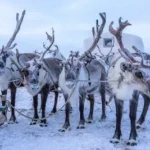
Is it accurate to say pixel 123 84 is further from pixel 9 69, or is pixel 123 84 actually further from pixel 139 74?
pixel 9 69

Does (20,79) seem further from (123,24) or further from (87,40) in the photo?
(87,40)

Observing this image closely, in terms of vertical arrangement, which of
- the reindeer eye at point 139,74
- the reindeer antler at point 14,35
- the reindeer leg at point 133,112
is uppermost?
the reindeer antler at point 14,35

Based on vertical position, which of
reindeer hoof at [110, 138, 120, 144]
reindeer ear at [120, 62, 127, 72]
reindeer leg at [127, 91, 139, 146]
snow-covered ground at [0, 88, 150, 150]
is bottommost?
snow-covered ground at [0, 88, 150, 150]

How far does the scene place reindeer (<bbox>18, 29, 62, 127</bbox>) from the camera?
26.1 feet

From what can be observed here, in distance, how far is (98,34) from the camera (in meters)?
8.04

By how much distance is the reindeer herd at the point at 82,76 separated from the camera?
22.7 feet

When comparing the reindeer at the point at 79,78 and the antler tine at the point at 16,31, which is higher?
the antler tine at the point at 16,31

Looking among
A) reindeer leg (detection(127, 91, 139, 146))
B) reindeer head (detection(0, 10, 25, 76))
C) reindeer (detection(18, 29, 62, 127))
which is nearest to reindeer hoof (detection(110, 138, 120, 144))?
reindeer leg (detection(127, 91, 139, 146))

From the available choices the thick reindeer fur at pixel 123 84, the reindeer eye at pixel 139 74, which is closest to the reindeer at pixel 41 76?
the thick reindeer fur at pixel 123 84

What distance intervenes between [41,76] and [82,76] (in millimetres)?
971

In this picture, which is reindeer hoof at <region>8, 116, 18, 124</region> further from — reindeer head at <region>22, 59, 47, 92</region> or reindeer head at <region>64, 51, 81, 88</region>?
reindeer head at <region>64, 51, 81, 88</region>

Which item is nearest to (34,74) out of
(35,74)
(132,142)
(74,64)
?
(35,74)

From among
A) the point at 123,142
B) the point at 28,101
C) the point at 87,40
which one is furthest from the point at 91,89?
the point at 87,40

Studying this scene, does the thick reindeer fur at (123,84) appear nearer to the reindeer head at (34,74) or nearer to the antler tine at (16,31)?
the reindeer head at (34,74)
